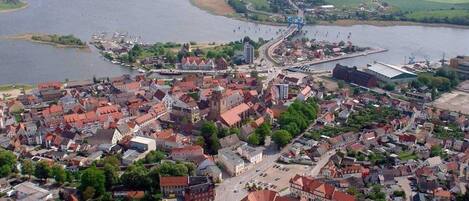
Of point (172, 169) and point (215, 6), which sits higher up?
point (215, 6)

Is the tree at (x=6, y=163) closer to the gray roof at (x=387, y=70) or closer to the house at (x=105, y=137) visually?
the house at (x=105, y=137)

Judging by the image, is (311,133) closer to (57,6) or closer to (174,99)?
(174,99)

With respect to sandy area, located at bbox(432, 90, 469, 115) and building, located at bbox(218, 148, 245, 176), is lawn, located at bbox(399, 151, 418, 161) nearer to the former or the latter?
building, located at bbox(218, 148, 245, 176)

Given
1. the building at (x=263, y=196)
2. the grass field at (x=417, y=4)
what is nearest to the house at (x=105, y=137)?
the building at (x=263, y=196)

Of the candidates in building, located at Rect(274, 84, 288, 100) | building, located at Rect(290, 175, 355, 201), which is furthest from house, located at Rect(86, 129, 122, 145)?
building, located at Rect(274, 84, 288, 100)

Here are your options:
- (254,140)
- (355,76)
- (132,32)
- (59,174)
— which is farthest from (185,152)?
(132,32)

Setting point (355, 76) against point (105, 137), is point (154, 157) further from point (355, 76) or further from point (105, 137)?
point (355, 76)
